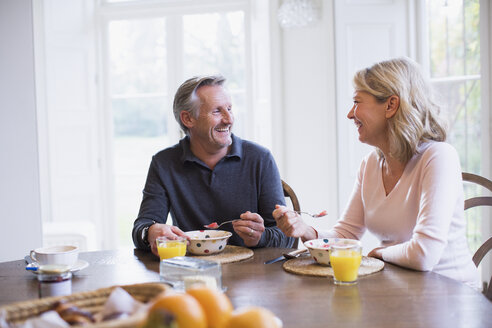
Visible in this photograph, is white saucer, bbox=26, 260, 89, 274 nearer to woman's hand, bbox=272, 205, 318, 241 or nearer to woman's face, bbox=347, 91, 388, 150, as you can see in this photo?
woman's hand, bbox=272, 205, 318, 241

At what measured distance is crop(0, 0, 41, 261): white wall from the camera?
85.5 inches

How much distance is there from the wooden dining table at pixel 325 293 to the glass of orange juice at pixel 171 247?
0.06 meters

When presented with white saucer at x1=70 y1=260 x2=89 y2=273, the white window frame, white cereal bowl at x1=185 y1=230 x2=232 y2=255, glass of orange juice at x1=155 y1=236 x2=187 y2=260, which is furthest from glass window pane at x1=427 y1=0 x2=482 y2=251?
white saucer at x1=70 y1=260 x2=89 y2=273

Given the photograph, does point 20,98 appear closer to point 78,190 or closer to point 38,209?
point 38,209

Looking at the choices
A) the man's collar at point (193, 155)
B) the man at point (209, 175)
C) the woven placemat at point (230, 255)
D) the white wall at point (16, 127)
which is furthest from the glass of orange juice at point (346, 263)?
the white wall at point (16, 127)

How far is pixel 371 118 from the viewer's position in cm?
170

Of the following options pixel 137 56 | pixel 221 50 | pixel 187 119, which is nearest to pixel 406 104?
pixel 187 119

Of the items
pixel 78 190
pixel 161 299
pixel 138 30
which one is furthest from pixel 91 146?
pixel 161 299

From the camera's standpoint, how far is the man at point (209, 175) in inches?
76.0

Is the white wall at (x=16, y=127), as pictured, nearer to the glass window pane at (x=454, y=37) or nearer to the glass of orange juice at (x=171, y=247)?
the glass of orange juice at (x=171, y=247)

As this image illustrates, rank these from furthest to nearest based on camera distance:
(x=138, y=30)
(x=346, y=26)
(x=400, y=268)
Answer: (x=138, y=30) < (x=346, y=26) < (x=400, y=268)

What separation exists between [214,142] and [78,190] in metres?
2.90

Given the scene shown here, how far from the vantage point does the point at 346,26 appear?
361 centimetres

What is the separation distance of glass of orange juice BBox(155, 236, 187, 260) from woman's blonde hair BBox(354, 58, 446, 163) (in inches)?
28.9
